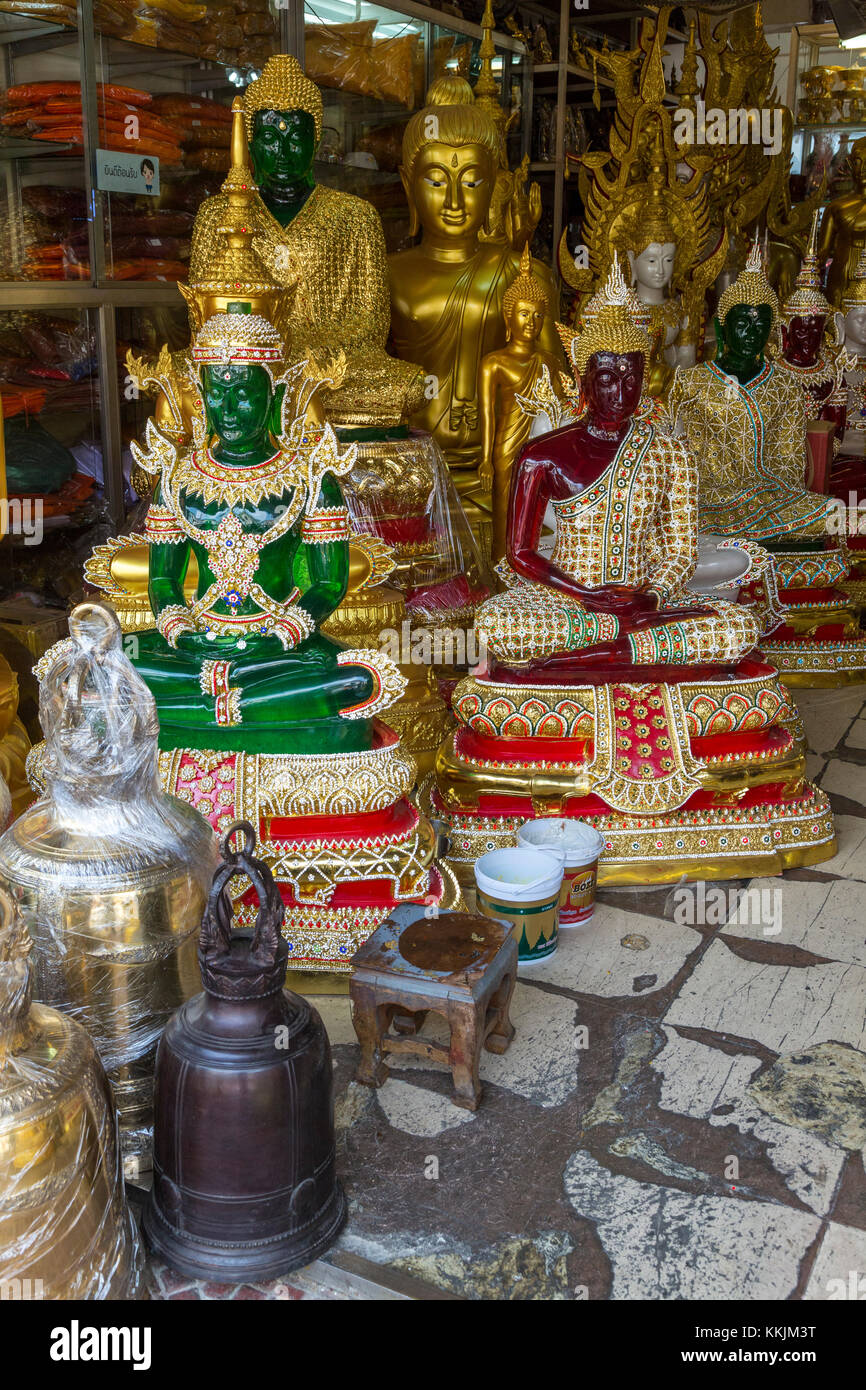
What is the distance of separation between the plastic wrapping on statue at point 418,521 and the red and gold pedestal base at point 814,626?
4.12ft

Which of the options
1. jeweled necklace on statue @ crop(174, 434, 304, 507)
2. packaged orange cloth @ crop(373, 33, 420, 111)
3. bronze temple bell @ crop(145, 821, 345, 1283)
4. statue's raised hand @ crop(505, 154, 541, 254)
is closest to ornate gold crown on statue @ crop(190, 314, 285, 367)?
jeweled necklace on statue @ crop(174, 434, 304, 507)

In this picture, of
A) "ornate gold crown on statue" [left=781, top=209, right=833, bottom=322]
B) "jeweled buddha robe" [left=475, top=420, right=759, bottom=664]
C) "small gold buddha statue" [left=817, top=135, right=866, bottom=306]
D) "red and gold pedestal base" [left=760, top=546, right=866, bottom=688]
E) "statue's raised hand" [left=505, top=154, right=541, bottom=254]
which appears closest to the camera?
"jeweled buddha robe" [left=475, top=420, right=759, bottom=664]

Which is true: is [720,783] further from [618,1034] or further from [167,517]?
[167,517]

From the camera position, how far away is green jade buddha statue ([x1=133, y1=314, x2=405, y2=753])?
3.20 meters

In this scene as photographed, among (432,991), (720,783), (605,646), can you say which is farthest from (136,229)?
(432,991)

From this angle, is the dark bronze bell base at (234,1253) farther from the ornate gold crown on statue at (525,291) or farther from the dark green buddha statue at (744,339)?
the dark green buddha statue at (744,339)

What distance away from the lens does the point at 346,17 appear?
5.77 meters

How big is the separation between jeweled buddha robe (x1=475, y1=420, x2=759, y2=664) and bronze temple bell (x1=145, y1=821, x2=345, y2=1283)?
1.78 meters

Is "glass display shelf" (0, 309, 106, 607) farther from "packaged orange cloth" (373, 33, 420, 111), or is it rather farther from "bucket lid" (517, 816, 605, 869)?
"bucket lid" (517, 816, 605, 869)

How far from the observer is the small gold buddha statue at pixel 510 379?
5.51m

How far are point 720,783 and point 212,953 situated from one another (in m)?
1.94

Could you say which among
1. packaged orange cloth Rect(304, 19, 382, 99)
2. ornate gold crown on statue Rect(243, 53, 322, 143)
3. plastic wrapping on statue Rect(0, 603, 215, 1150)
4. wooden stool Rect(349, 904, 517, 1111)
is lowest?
wooden stool Rect(349, 904, 517, 1111)

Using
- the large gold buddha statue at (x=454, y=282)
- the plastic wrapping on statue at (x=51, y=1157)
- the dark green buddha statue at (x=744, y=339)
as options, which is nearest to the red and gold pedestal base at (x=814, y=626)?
the dark green buddha statue at (x=744, y=339)

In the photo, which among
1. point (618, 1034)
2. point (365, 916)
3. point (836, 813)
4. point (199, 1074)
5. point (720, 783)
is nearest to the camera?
point (199, 1074)
